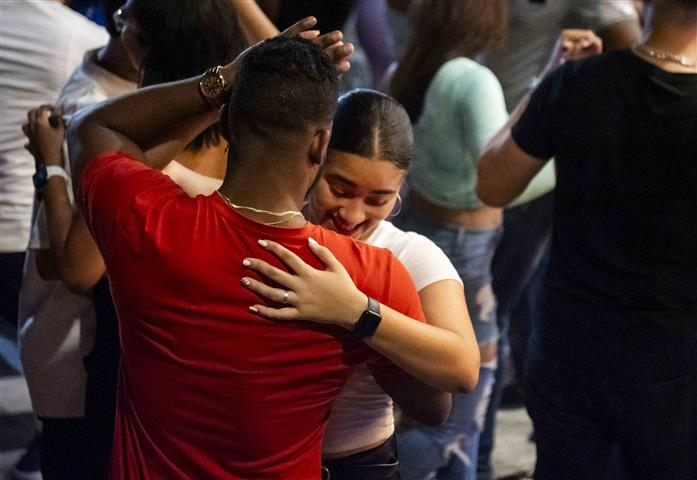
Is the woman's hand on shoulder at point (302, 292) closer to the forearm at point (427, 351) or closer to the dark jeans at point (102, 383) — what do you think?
the forearm at point (427, 351)

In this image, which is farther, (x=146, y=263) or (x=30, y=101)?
(x=30, y=101)

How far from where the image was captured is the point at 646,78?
1845 mm

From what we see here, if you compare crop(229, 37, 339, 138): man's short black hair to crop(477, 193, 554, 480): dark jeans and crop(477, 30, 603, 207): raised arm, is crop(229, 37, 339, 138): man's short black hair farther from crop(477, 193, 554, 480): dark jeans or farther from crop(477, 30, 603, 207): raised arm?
crop(477, 193, 554, 480): dark jeans

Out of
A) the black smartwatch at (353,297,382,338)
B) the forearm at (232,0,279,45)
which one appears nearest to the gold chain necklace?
the black smartwatch at (353,297,382,338)

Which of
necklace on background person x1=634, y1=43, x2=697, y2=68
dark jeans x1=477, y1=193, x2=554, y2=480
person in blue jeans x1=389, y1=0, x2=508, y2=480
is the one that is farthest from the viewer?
dark jeans x1=477, y1=193, x2=554, y2=480

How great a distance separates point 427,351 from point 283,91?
1.30ft

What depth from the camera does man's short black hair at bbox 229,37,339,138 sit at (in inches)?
49.6

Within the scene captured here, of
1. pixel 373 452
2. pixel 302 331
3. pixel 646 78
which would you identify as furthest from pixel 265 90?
pixel 646 78

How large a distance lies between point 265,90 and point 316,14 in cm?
164

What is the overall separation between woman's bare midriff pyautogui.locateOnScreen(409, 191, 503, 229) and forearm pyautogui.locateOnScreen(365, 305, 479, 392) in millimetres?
1229

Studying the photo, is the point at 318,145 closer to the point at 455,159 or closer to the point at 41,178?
the point at 41,178

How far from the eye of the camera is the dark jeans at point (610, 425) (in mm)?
1980

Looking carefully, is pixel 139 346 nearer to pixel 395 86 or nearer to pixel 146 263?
pixel 146 263

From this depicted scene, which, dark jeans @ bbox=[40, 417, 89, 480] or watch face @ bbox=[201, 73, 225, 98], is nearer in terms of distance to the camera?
watch face @ bbox=[201, 73, 225, 98]
